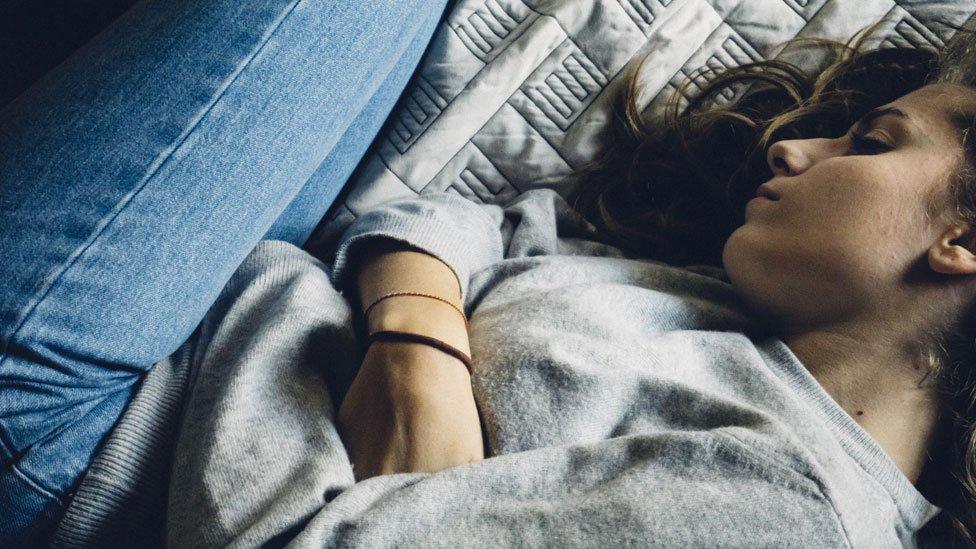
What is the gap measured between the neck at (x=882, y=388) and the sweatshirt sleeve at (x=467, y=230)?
1.11ft

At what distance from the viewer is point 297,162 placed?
2.47 ft

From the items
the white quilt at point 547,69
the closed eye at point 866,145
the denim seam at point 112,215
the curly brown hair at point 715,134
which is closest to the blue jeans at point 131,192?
the denim seam at point 112,215

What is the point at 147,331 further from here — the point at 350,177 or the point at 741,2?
the point at 741,2

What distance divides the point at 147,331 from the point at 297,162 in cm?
22

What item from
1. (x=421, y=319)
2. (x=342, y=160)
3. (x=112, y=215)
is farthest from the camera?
(x=342, y=160)

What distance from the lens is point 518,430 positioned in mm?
694

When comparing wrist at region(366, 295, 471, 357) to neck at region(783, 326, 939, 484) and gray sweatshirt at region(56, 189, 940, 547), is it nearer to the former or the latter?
gray sweatshirt at region(56, 189, 940, 547)

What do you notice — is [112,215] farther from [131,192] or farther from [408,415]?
A: [408,415]

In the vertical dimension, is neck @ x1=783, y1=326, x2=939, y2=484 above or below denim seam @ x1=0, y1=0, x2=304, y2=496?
below

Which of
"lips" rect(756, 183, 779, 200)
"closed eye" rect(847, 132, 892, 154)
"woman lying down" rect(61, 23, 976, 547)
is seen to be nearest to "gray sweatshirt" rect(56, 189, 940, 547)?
"woman lying down" rect(61, 23, 976, 547)

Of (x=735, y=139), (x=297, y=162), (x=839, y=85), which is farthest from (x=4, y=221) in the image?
(x=839, y=85)

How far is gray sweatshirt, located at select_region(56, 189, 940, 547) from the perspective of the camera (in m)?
0.58

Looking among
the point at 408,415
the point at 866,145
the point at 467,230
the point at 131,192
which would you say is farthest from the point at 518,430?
the point at 866,145

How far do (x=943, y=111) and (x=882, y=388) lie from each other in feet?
1.09
